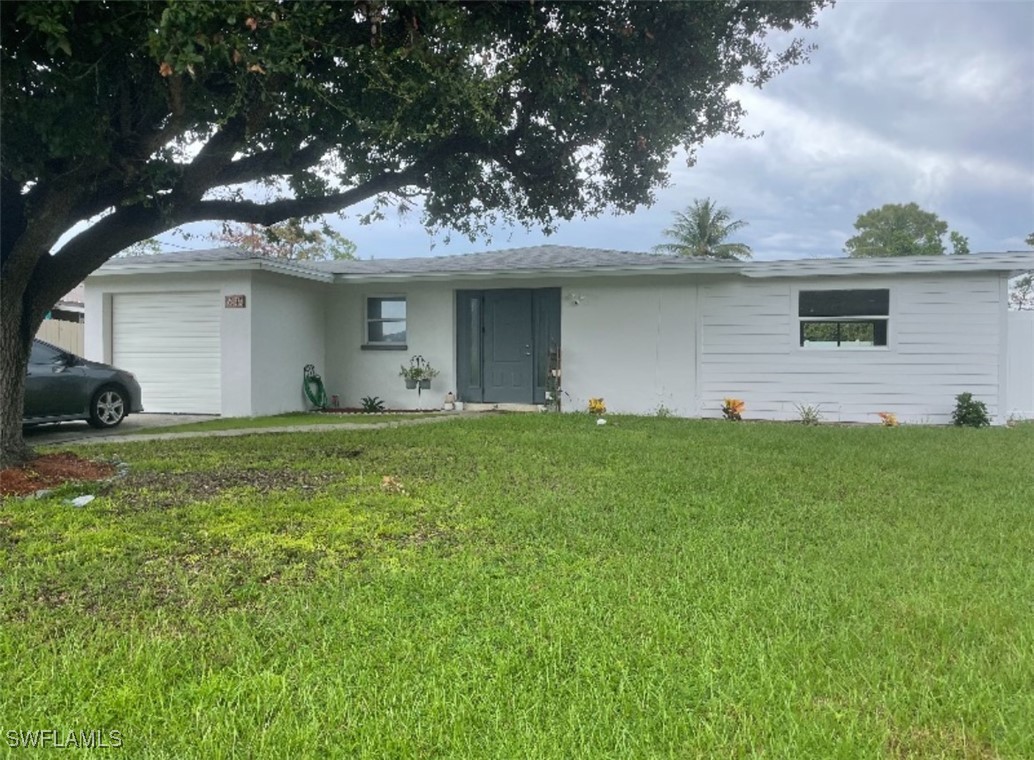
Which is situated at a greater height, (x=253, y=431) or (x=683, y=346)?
(x=683, y=346)

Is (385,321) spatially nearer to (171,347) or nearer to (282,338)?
(282,338)

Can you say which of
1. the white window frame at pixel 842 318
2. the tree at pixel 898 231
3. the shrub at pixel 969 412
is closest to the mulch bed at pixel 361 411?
the white window frame at pixel 842 318

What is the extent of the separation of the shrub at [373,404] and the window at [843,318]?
7631 mm

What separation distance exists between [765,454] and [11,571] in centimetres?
653

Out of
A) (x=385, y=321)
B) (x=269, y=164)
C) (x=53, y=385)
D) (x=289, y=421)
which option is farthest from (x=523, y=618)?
(x=385, y=321)

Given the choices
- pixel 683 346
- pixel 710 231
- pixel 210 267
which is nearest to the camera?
pixel 210 267

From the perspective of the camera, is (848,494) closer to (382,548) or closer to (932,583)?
(932,583)

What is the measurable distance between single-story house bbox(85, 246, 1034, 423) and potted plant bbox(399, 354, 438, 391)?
5.2 inches

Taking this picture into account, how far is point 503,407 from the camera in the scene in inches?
505

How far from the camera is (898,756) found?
2.04 metres

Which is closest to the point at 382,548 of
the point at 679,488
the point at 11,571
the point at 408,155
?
the point at 11,571

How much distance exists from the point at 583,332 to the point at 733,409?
290 centimetres

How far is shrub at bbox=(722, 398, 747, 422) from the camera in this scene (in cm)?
1160

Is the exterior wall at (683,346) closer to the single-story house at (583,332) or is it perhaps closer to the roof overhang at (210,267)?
the single-story house at (583,332)
